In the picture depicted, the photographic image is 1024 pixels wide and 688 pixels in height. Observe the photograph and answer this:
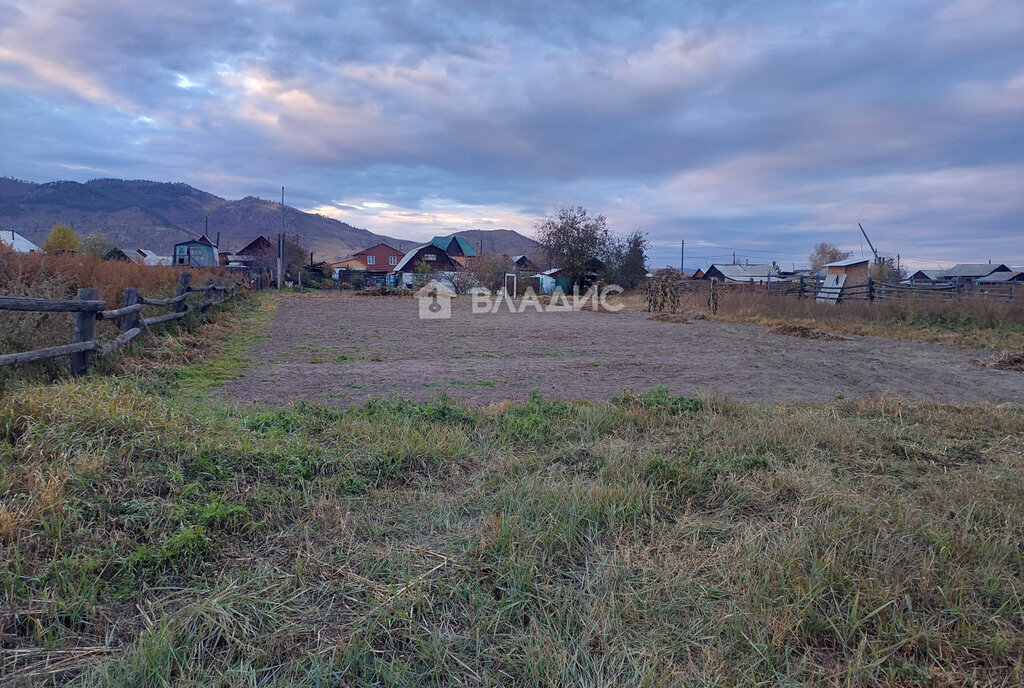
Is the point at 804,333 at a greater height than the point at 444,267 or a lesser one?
lesser

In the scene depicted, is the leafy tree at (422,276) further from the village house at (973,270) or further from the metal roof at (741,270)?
the village house at (973,270)

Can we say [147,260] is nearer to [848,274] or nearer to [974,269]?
[848,274]

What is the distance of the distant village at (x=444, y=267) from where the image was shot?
1233 inches

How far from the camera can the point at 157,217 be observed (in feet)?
485

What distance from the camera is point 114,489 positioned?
9.29 ft

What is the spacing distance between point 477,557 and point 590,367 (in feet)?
19.5

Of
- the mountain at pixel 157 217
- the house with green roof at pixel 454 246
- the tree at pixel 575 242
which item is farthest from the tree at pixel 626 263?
the mountain at pixel 157 217

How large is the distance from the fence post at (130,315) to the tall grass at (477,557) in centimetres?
318

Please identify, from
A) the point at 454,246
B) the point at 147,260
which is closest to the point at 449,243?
the point at 454,246

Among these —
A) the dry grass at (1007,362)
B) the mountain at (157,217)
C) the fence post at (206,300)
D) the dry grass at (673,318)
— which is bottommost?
the dry grass at (1007,362)

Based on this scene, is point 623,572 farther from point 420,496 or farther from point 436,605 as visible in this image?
point 420,496

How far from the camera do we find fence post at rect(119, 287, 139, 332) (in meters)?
6.80

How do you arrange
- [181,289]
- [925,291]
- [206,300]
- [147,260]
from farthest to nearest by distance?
[147,260], [925,291], [206,300], [181,289]

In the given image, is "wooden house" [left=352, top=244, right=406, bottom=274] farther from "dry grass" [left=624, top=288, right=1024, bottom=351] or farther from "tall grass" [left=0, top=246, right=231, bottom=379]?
"tall grass" [left=0, top=246, right=231, bottom=379]
